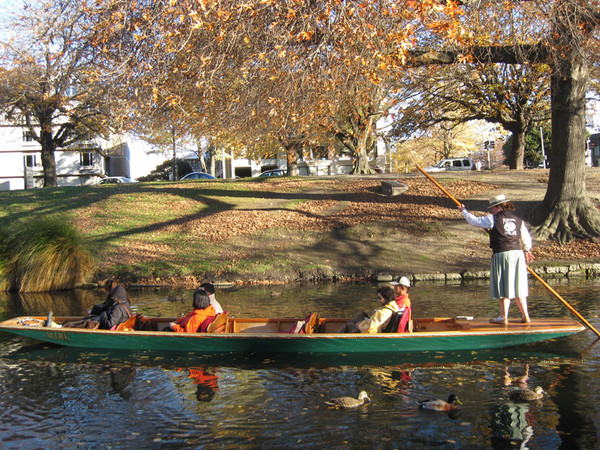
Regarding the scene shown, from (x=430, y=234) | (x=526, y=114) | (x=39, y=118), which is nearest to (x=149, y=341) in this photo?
(x=430, y=234)

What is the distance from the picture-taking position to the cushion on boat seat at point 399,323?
8852mm

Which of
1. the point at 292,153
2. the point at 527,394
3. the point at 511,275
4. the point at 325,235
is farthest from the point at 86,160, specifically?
the point at 527,394

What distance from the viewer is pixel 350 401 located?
6660 mm

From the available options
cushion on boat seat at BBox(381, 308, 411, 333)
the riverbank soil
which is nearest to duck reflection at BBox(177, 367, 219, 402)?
cushion on boat seat at BBox(381, 308, 411, 333)

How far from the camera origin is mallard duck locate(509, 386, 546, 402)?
6.76 m

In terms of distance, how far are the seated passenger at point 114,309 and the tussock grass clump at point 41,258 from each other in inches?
277

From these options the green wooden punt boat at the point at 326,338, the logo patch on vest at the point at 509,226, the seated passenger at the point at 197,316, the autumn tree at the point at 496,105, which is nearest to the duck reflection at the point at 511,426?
the green wooden punt boat at the point at 326,338

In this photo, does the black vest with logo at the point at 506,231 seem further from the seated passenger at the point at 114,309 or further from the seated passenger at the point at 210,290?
the seated passenger at the point at 114,309

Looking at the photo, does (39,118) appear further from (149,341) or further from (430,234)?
(149,341)

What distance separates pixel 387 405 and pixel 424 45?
45.6 feet

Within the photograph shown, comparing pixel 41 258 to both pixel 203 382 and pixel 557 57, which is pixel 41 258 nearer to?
pixel 203 382

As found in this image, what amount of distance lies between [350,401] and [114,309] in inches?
200

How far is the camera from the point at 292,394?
7281 mm

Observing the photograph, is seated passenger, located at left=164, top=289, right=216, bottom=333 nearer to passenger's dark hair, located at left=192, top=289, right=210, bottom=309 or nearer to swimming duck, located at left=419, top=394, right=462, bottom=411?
passenger's dark hair, located at left=192, top=289, right=210, bottom=309
